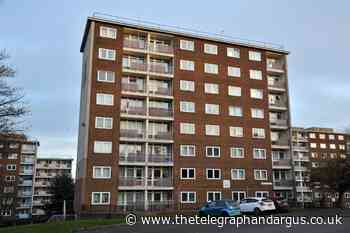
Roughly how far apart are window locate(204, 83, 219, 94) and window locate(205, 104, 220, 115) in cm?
183

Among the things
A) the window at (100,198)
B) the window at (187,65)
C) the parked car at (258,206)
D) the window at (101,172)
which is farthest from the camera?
the window at (187,65)

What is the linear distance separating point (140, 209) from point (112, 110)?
12.1 m

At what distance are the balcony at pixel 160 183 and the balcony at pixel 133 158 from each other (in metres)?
2.68

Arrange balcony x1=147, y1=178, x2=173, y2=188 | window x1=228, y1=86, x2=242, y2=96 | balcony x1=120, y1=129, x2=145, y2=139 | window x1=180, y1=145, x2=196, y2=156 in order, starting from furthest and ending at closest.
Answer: window x1=228, y1=86, x2=242, y2=96
window x1=180, y1=145, x2=196, y2=156
balcony x1=120, y1=129, x2=145, y2=139
balcony x1=147, y1=178, x2=173, y2=188

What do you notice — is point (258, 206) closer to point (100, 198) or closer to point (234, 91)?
point (100, 198)

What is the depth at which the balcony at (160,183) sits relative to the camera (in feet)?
152

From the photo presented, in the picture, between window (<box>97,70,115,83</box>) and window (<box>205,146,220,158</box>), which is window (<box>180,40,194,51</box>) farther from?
window (<box>205,146,220,158</box>)

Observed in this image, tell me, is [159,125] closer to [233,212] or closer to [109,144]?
[109,144]

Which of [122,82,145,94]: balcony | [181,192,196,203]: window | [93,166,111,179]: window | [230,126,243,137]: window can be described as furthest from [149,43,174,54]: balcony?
[181,192,196,203]: window

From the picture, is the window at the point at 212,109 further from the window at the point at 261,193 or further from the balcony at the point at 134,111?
the window at the point at 261,193

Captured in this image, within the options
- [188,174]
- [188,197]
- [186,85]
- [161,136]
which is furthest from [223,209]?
[186,85]

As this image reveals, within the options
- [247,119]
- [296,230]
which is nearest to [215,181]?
[247,119]

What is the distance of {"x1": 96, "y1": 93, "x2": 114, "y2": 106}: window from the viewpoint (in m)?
46.5

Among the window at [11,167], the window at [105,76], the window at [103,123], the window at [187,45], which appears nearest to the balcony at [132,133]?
the window at [103,123]
